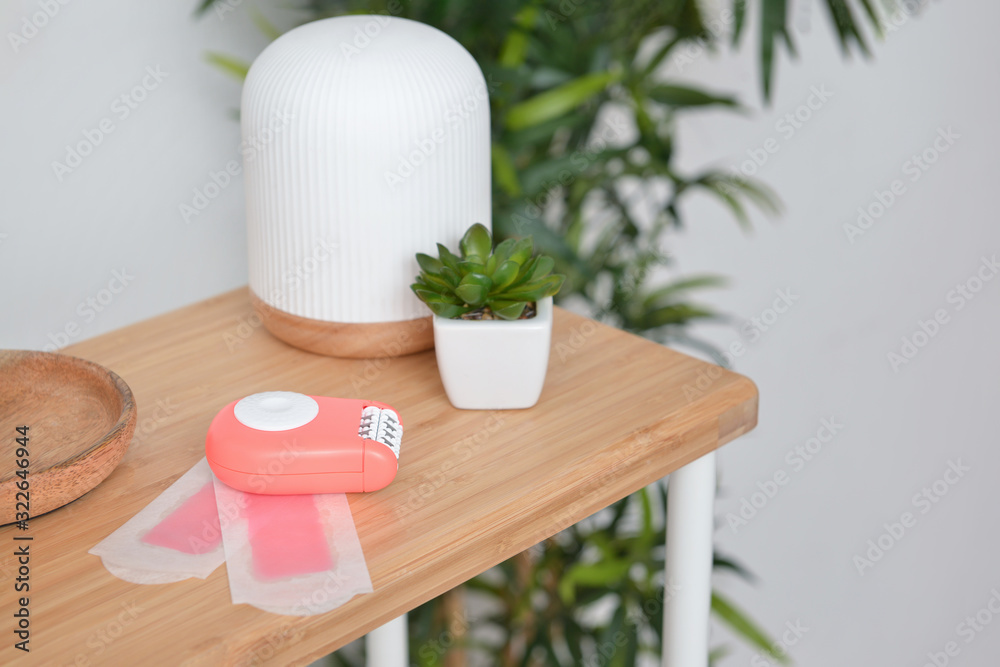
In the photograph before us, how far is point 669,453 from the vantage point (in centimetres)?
74

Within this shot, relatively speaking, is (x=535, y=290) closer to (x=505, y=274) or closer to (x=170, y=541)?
(x=505, y=274)

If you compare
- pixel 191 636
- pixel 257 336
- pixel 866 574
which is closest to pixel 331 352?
pixel 257 336

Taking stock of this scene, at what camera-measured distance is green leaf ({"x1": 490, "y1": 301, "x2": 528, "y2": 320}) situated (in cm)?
73

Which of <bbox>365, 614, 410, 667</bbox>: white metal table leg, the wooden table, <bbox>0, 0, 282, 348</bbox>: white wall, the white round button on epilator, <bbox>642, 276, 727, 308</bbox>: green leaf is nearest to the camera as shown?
the wooden table

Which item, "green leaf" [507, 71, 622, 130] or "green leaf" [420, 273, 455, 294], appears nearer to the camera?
"green leaf" [420, 273, 455, 294]

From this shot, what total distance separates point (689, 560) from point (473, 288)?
304mm

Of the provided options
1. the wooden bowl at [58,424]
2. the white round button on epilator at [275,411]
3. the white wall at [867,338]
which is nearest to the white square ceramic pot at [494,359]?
the white round button on epilator at [275,411]

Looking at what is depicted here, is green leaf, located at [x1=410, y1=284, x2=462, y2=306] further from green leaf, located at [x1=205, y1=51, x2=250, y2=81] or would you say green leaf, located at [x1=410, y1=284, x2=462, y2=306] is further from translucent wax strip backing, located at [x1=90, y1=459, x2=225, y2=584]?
green leaf, located at [x1=205, y1=51, x2=250, y2=81]


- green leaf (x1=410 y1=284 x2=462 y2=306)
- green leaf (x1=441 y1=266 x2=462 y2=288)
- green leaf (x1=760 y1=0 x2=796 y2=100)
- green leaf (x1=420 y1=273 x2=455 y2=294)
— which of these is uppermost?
green leaf (x1=760 y1=0 x2=796 y2=100)

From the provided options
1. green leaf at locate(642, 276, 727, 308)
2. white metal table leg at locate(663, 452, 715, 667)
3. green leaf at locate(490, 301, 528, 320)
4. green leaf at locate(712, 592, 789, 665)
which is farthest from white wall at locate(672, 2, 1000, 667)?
green leaf at locate(490, 301, 528, 320)

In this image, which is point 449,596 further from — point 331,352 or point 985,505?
point 985,505

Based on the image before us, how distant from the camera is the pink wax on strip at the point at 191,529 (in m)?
0.61

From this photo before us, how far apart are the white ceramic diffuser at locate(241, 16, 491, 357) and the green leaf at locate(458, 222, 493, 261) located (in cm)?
3

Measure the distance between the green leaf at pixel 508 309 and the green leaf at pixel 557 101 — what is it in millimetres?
486
